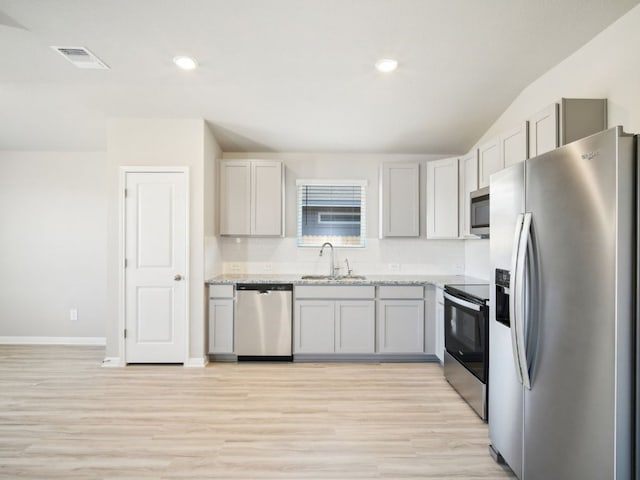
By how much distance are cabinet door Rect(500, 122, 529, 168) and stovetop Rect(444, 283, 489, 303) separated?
1079 millimetres

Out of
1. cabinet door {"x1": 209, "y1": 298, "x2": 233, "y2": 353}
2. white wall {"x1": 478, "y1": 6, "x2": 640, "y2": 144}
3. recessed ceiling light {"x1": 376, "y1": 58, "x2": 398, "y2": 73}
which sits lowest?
cabinet door {"x1": 209, "y1": 298, "x2": 233, "y2": 353}

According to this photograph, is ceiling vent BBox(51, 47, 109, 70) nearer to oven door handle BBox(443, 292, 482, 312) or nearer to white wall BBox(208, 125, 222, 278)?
white wall BBox(208, 125, 222, 278)

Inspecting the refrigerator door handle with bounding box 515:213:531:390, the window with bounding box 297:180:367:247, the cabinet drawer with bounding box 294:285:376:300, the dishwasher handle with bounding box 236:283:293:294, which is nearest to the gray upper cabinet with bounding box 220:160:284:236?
the window with bounding box 297:180:367:247

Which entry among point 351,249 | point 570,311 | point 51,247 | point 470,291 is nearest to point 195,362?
point 351,249

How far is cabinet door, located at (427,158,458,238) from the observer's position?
3.94m

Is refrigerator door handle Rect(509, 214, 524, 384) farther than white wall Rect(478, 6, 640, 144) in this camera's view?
No

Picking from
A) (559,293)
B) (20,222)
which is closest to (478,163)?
(559,293)

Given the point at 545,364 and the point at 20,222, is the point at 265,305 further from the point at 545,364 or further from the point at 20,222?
the point at 20,222

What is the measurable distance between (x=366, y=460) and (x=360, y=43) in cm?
292

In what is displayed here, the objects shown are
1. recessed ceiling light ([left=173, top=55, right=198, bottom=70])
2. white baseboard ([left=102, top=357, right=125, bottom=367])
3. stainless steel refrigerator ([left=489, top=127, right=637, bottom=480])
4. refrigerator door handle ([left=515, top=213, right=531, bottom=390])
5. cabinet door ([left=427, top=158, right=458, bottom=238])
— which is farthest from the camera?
cabinet door ([left=427, top=158, right=458, bottom=238])

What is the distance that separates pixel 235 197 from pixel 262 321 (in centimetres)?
151

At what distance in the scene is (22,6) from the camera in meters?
2.33

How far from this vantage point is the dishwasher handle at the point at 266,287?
3865mm

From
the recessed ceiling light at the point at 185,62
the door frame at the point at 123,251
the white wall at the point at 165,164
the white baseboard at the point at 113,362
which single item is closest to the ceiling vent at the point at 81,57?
the recessed ceiling light at the point at 185,62
